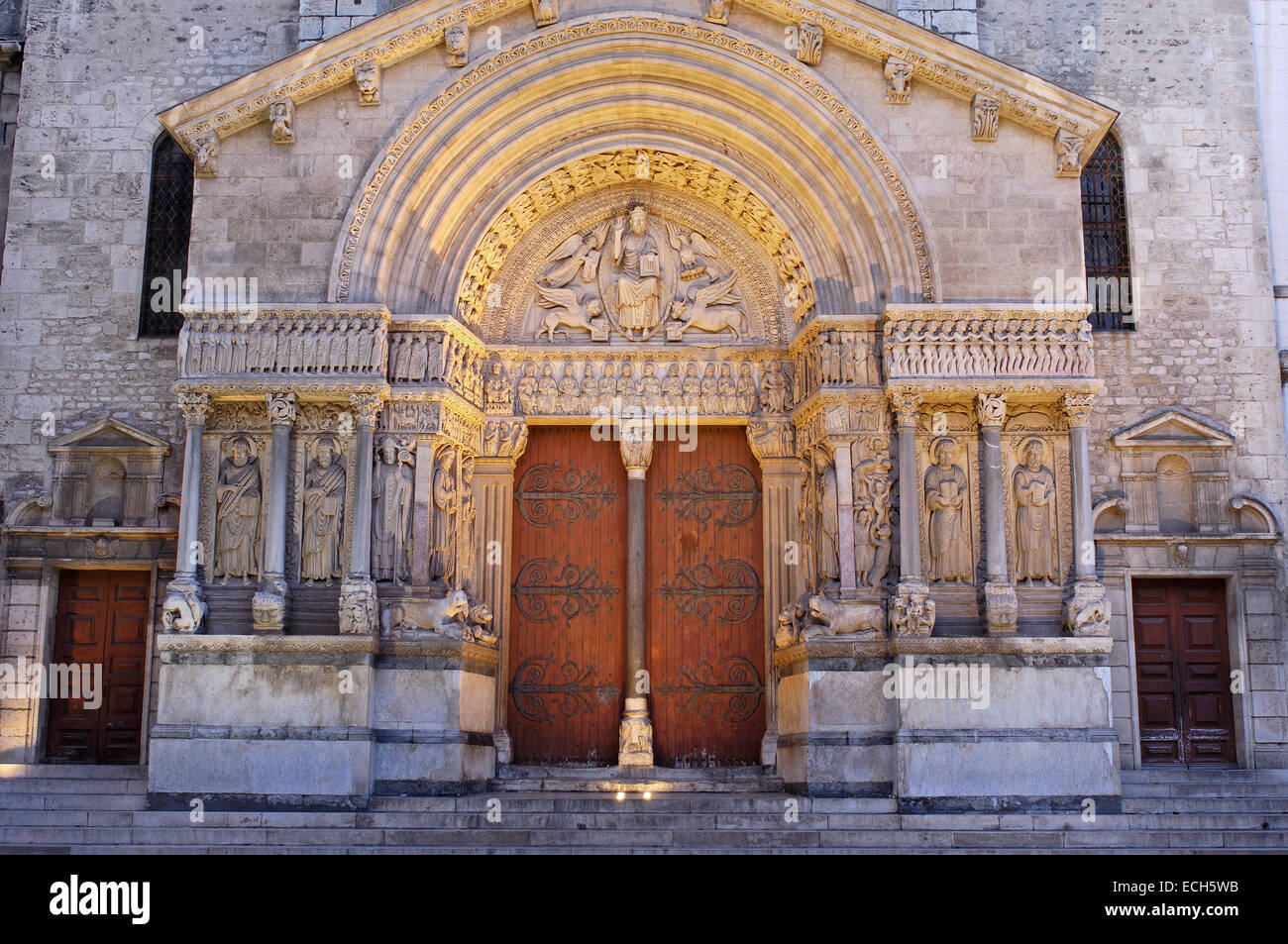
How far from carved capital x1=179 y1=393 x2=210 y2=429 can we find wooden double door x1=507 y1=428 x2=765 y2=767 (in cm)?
353

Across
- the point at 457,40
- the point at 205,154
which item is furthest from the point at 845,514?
the point at 205,154

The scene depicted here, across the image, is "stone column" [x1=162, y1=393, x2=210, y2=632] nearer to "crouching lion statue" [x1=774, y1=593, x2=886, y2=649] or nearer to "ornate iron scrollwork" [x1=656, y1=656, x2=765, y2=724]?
"ornate iron scrollwork" [x1=656, y1=656, x2=765, y2=724]

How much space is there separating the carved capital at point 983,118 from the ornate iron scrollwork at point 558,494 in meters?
5.54

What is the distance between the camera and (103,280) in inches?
631

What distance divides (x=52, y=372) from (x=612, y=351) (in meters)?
6.66

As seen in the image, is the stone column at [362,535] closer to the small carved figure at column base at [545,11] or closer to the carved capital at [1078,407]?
the small carved figure at column base at [545,11]

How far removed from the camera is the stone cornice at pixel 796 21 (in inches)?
543

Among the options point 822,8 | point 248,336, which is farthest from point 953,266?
point 248,336

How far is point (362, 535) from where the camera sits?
43.9 ft

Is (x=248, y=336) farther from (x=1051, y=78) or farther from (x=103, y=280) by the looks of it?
(x=1051, y=78)

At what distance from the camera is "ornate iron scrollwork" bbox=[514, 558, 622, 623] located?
594 inches

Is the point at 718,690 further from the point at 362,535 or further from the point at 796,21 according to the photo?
the point at 796,21

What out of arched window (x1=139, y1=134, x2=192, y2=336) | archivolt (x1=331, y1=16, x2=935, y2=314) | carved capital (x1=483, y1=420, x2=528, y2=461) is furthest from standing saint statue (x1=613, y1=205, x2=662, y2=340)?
arched window (x1=139, y1=134, x2=192, y2=336)

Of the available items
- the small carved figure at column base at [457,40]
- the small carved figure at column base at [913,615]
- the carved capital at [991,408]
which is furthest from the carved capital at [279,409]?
the carved capital at [991,408]
